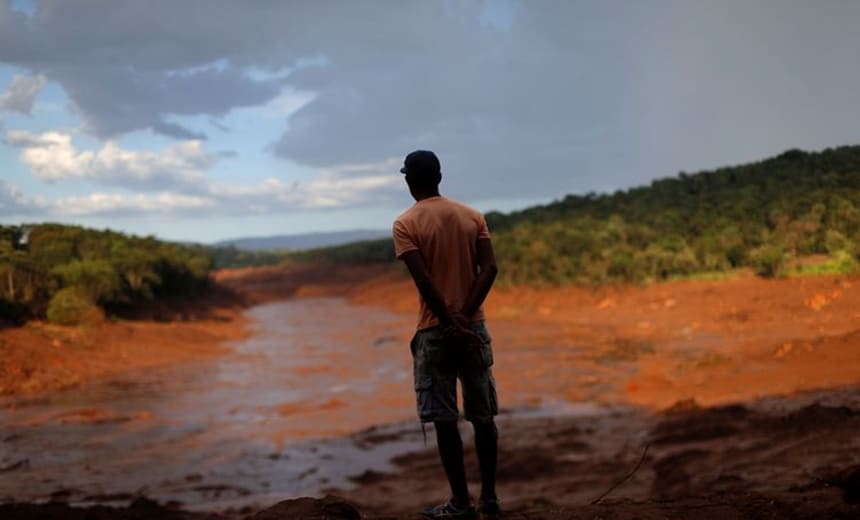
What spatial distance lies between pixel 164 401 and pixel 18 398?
3577 mm

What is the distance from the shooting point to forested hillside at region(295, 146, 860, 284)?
83.4 feet

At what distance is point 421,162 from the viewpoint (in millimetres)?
4465

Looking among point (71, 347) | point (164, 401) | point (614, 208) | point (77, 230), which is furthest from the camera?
point (614, 208)

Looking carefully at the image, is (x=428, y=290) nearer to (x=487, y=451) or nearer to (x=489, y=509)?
(x=487, y=451)

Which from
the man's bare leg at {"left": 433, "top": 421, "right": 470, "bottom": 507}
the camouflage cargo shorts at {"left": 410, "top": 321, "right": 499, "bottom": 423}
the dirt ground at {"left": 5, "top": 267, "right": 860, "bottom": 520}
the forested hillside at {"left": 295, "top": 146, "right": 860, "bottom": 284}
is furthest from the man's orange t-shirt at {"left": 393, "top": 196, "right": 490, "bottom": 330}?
the forested hillside at {"left": 295, "top": 146, "right": 860, "bottom": 284}

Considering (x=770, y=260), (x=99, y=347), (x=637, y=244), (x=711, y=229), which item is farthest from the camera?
(x=637, y=244)

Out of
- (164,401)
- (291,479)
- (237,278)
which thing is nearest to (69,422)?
(164,401)

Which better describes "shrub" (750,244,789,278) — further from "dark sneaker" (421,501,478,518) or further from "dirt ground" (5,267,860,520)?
"dark sneaker" (421,501,478,518)

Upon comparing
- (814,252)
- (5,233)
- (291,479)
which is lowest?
(291,479)

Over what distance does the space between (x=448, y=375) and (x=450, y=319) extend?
1.13 ft

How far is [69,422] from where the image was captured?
16.2 metres

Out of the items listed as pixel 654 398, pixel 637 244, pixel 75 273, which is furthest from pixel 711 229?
pixel 75 273

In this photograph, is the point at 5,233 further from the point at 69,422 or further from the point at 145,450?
the point at 145,450

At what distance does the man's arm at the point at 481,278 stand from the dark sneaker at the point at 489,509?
1.08m
